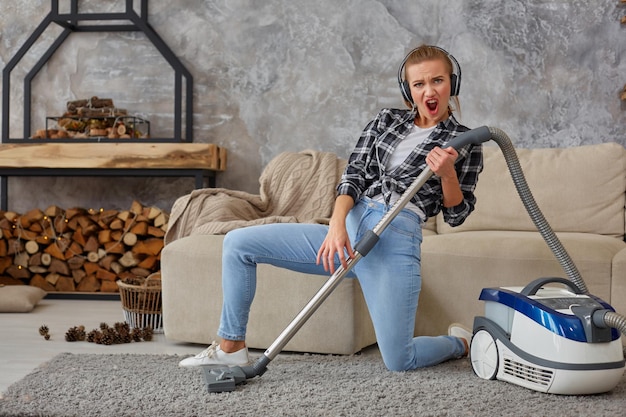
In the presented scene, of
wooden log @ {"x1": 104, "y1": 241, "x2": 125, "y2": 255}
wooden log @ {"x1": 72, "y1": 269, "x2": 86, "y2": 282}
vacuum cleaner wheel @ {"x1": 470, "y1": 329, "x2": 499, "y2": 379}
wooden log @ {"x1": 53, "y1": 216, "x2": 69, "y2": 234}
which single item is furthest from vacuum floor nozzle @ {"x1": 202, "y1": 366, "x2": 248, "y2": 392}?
wooden log @ {"x1": 53, "y1": 216, "x2": 69, "y2": 234}

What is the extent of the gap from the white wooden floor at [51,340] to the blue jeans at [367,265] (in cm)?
60

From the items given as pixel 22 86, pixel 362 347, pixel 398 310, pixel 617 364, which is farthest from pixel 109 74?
pixel 617 364

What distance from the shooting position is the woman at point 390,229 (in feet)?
7.13

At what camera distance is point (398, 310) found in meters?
2.18

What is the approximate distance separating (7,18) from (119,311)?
2.01 meters

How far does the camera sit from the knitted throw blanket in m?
3.26

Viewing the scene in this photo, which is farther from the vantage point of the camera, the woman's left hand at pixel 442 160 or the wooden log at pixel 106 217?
the wooden log at pixel 106 217

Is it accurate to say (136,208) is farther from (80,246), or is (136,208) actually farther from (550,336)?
(550,336)

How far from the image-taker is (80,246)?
421 centimetres

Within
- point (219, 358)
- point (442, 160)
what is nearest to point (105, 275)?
point (219, 358)

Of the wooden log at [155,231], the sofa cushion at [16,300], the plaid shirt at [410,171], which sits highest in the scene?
the plaid shirt at [410,171]

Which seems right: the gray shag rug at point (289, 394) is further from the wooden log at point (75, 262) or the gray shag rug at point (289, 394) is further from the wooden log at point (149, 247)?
the wooden log at point (75, 262)

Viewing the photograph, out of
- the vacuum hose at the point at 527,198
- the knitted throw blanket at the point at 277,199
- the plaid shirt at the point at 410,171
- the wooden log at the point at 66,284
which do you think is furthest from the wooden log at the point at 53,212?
the vacuum hose at the point at 527,198

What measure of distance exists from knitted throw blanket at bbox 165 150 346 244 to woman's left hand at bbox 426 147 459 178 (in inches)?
45.4
